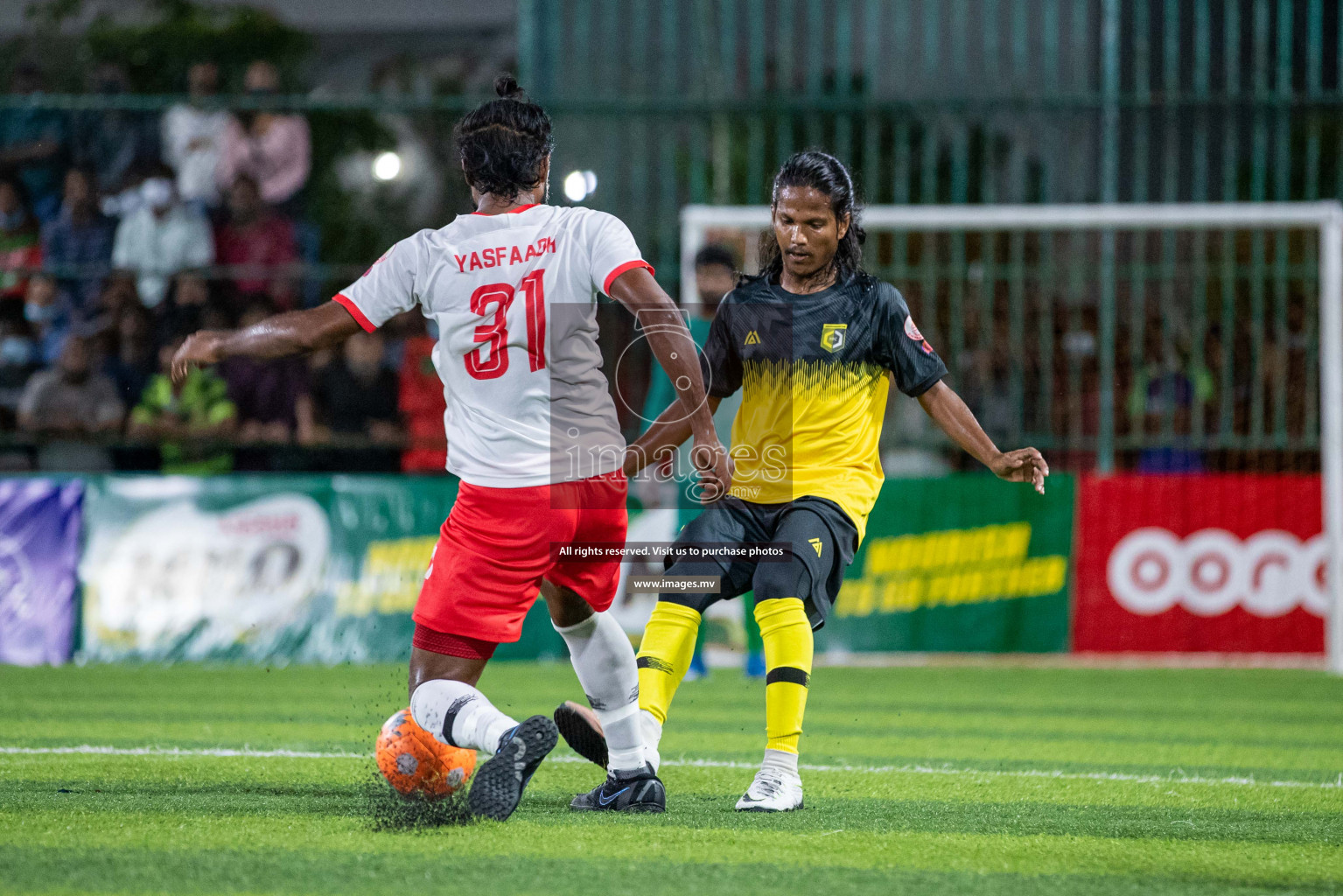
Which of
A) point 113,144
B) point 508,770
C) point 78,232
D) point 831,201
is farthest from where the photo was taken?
point 113,144

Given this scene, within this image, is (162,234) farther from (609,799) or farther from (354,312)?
(609,799)

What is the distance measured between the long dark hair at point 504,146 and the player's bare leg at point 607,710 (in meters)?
1.17

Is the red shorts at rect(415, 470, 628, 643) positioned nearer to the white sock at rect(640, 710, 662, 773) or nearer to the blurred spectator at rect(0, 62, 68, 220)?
the white sock at rect(640, 710, 662, 773)

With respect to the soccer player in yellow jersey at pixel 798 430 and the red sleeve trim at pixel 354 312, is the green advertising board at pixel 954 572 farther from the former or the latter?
the red sleeve trim at pixel 354 312

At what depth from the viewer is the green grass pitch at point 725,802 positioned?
146 inches

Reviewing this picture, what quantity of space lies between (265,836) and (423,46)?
413 inches

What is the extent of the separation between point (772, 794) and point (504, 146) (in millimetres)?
2026

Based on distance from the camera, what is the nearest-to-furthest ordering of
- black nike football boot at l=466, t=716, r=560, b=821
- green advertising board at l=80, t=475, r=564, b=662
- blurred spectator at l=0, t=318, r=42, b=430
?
black nike football boot at l=466, t=716, r=560, b=821
green advertising board at l=80, t=475, r=564, b=662
blurred spectator at l=0, t=318, r=42, b=430

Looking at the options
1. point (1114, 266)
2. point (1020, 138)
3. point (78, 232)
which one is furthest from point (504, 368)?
point (78, 232)

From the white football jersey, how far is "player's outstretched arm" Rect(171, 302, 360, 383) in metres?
0.07

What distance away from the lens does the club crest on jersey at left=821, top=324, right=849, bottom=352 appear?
5000 millimetres

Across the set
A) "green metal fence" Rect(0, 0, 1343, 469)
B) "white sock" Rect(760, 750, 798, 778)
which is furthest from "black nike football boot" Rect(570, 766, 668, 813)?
"green metal fence" Rect(0, 0, 1343, 469)

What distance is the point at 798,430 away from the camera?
5.02 m

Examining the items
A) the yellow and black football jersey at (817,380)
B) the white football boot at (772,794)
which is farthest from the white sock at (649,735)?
the yellow and black football jersey at (817,380)
